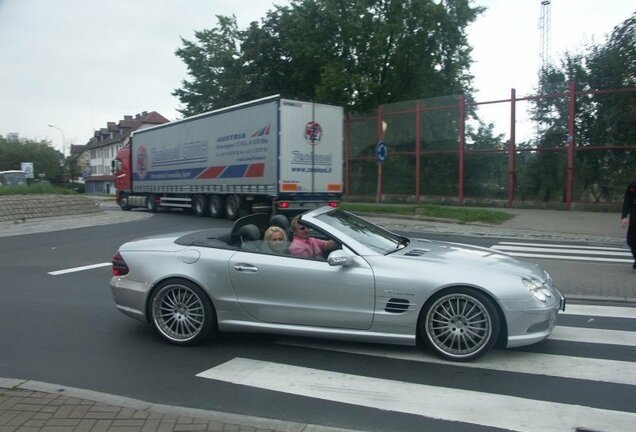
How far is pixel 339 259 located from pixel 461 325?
1193 mm

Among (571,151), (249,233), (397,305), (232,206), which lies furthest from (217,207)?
(397,305)

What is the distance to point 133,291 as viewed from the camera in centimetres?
575

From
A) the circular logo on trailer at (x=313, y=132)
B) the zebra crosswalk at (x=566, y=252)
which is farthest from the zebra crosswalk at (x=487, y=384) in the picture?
the circular logo on trailer at (x=313, y=132)

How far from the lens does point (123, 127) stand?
317 ft

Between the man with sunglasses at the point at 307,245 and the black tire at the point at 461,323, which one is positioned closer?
the black tire at the point at 461,323

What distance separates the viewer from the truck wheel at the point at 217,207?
21.3 metres

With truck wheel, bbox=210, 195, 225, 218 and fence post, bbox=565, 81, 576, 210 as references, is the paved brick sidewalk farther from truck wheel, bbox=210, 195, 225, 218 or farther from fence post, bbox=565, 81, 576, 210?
fence post, bbox=565, 81, 576, 210

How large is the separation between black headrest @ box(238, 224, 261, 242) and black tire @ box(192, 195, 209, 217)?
16.7 metres

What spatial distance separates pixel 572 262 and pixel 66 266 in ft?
30.5

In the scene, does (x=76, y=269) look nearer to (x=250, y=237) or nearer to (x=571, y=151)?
(x=250, y=237)

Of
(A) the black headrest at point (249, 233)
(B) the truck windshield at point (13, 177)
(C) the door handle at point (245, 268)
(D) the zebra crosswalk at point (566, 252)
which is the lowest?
(D) the zebra crosswalk at point (566, 252)

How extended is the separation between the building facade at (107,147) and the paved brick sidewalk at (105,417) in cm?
9125

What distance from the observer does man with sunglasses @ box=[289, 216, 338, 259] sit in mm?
5473

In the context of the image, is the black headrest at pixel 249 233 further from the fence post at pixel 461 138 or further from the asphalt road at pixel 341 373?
the fence post at pixel 461 138
